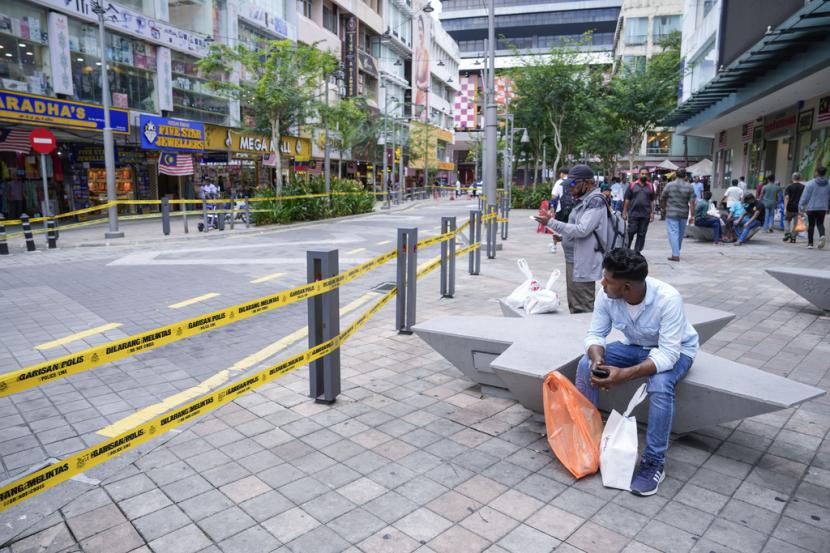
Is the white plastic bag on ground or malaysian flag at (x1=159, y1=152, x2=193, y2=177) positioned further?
malaysian flag at (x1=159, y1=152, x2=193, y2=177)

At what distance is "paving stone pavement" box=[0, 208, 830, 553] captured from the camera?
288 cm

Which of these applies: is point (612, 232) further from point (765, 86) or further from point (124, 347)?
point (765, 86)

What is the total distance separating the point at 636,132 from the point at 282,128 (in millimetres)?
17273

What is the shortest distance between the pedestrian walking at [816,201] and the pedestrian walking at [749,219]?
37.1 inches

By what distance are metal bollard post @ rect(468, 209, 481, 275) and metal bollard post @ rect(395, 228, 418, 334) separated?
3.76 metres

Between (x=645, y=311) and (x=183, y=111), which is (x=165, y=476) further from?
(x=183, y=111)

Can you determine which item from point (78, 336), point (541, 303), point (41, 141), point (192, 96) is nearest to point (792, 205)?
point (541, 303)

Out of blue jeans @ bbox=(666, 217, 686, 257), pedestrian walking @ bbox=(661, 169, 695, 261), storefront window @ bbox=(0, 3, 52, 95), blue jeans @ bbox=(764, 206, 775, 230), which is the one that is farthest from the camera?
blue jeans @ bbox=(764, 206, 775, 230)

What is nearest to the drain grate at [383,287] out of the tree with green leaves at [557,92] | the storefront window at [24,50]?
the storefront window at [24,50]

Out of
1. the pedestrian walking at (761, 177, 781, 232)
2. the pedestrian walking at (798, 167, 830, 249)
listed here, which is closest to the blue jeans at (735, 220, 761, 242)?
the pedestrian walking at (798, 167, 830, 249)

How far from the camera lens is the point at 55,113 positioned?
63.1 feet

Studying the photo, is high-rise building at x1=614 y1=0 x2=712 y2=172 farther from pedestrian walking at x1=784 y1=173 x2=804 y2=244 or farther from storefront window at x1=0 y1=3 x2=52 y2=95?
storefront window at x1=0 y1=3 x2=52 y2=95

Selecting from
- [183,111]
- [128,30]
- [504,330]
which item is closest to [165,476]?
[504,330]

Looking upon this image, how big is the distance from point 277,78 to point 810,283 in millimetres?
18914
